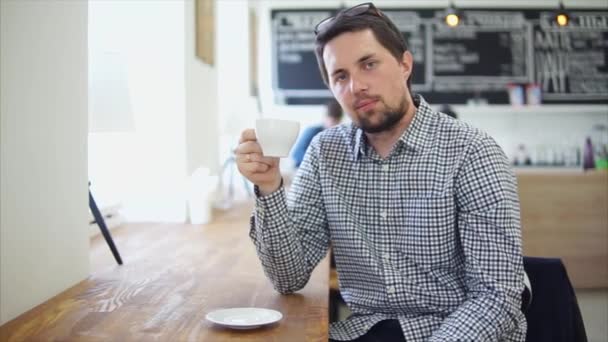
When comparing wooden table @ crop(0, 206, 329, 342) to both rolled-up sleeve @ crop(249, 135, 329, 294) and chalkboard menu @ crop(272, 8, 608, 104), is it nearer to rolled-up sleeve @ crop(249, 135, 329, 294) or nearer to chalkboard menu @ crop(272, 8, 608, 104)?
rolled-up sleeve @ crop(249, 135, 329, 294)

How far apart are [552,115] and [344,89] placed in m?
4.93

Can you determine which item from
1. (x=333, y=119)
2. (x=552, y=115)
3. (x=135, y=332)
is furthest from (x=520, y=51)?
(x=135, y=332)

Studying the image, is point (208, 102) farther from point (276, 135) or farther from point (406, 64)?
point (276, 135)

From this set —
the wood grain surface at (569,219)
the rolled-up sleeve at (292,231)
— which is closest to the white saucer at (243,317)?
the rolled-up sleeve at (292,231)

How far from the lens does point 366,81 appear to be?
133 centimetres

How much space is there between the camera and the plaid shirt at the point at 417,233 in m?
1.18

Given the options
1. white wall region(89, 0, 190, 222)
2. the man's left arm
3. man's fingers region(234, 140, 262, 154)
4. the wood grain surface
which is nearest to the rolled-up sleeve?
man's fingers region(234, 140, 262, 154)

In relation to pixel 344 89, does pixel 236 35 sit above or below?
above

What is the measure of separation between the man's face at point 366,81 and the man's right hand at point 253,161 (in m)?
0.24

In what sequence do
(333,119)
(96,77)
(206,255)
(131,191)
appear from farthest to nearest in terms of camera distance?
1. (333,119)
2. (131,191)
3. (206,255)
4. (96,77)

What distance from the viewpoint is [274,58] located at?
560 centimetres

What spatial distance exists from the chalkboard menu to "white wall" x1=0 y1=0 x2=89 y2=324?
4.29 metres

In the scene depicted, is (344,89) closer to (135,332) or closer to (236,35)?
(135,332)

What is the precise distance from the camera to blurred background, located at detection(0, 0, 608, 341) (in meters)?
1.13
